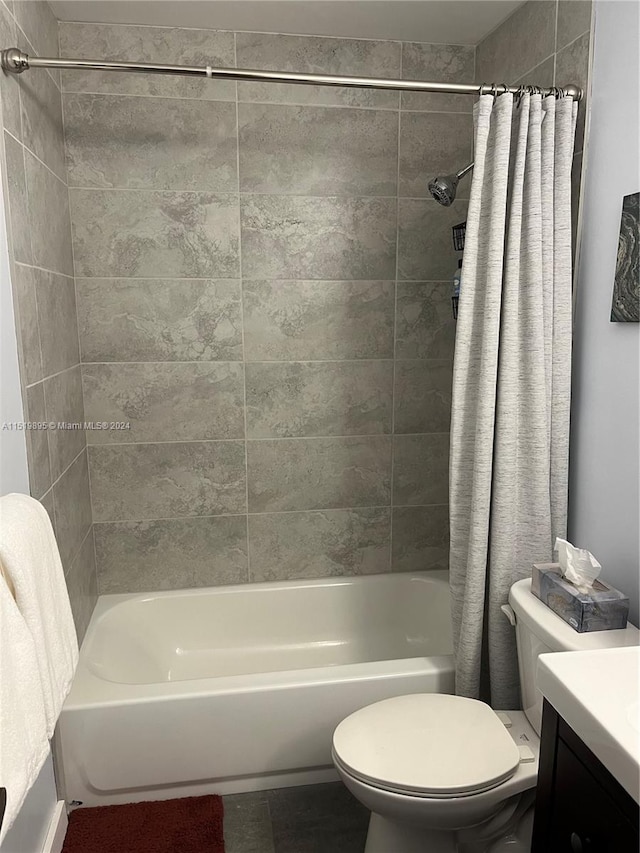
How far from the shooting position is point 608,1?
161cm

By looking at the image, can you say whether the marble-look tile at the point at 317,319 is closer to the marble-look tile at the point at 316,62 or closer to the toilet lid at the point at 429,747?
the marble-look tile at the point at 316,62

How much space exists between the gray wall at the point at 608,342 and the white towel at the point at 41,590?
4.25 feet

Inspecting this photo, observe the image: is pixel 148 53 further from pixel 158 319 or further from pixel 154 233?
pixel 158 319

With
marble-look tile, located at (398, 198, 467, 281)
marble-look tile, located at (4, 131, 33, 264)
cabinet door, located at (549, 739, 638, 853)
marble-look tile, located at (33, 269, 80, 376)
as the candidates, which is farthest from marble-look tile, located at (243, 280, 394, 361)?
cabinet door, located at (549, 739, 638, 853)

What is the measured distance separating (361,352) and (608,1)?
4.24ft

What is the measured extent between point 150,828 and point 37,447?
3.71ft

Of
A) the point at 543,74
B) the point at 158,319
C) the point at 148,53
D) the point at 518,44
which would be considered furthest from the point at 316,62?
the point at 158,319

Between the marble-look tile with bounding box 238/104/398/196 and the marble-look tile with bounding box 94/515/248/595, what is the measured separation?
127 cm

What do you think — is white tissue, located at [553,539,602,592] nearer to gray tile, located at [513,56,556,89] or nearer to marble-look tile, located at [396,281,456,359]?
marble-look tile, located at [396,281,456,359]

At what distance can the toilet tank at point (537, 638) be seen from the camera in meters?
1.45

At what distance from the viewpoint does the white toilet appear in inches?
57.1

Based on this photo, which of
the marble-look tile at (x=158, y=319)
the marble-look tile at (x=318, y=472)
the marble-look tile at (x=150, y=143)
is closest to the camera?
the marble-look tile at (x=150, y=143)

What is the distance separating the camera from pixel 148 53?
2.17m

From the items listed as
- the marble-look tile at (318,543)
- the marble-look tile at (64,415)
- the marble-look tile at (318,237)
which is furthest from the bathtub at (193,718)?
the marble-look tile at (318,237)
